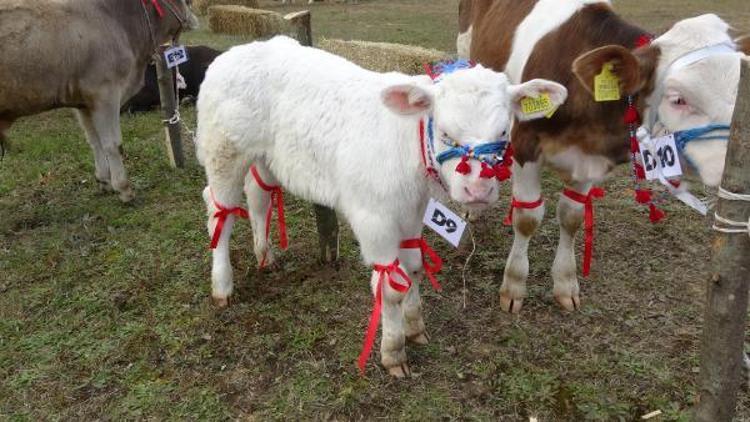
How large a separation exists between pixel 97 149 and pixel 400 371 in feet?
13.4

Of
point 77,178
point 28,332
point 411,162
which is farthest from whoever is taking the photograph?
point 77,178

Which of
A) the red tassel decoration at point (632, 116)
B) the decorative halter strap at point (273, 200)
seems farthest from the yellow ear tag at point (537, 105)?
the decorative halter strap at point (273, 200)

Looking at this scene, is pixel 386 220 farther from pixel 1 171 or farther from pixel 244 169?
pixel 1 171

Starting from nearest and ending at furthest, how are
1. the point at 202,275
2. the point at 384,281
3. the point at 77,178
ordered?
the point at 384,281
the point at 202,275
the point at 77,178

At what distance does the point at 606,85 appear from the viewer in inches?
116

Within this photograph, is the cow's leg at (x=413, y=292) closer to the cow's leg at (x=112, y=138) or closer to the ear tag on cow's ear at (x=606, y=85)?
the ear tag on cow's ear at (x=606, y=85)

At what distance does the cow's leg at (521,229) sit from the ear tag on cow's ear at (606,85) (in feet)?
2.58

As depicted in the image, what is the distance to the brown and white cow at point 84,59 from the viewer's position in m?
4.75

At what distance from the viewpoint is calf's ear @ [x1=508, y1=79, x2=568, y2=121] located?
2670mm

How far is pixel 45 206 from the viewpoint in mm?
5656

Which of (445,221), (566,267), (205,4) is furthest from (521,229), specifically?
(205,4)

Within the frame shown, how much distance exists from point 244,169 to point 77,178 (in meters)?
3.52

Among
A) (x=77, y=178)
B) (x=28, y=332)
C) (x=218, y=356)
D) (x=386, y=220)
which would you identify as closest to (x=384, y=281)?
(x=386, y=220)

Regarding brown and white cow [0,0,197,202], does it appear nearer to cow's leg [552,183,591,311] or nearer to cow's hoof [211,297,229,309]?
cow's hoof [211,297,229,309]
